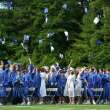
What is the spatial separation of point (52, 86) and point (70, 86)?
95cm

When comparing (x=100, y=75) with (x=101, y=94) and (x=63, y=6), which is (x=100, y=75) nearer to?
(x=101, y=94)

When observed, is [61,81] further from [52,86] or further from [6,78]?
[6,78]

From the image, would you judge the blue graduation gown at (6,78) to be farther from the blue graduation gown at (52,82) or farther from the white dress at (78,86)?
the white dress at (78,86)

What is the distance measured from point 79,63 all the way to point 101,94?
60.9ft

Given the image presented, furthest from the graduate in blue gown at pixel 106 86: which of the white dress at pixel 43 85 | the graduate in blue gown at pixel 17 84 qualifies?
the graduate in blue gown at pixel 17 84

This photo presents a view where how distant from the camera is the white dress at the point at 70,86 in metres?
31.7

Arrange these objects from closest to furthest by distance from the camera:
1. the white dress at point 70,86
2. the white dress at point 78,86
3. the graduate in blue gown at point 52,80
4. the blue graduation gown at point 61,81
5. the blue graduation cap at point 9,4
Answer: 1. the white dress at point 70,86
2. the white dress at point 78,86
3. the graduate in blue gown at point 52,80
4. the blue graduation gown at point 61,81
5. the blue graduation cap at point 9,4

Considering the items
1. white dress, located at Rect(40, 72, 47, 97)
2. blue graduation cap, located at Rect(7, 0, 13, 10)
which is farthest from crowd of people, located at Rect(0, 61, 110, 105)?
blue graduation cap, located at Rect(7, 0, 13, 10)

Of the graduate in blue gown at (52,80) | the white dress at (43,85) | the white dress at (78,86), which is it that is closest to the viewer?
Result: the white dress at (43,85)

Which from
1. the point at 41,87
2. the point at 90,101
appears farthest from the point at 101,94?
the point at 41,87

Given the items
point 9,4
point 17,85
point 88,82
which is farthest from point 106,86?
point 9,4

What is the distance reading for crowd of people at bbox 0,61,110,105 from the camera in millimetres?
31203

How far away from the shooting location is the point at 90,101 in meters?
31.9

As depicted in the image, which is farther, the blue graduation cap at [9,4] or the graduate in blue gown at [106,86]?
the blue graduation cap at [9,4]
